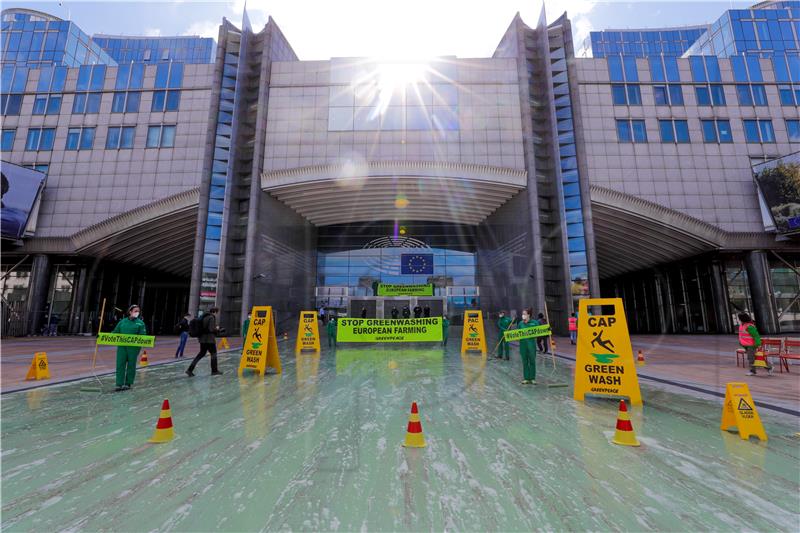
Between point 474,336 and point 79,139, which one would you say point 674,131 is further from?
point 79,139

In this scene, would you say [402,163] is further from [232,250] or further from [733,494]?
[733,494]

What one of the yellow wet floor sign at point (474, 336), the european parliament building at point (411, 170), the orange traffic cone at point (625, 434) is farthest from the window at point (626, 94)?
the orange traffic cone at point (625, 434)

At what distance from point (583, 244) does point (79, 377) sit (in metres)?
26.9

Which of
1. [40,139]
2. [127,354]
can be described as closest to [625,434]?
[127,354]

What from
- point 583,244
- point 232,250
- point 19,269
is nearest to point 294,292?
point 232,250

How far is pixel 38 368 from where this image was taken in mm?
8508

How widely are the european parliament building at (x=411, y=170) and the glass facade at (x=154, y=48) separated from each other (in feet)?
195

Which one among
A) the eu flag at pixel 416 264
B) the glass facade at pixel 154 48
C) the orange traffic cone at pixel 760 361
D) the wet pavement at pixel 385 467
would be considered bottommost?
the wet pavement at pixel 385 467

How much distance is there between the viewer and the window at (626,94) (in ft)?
94.8

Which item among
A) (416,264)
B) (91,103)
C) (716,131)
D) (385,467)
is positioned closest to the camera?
(385,467)

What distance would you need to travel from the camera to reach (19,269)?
28250 mm

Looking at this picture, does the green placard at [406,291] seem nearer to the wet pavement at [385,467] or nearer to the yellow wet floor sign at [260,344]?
the yellow wet floor sign at [260,344]

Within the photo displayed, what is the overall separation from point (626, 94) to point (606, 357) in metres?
31.7

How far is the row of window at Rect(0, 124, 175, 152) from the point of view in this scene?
29.5m
